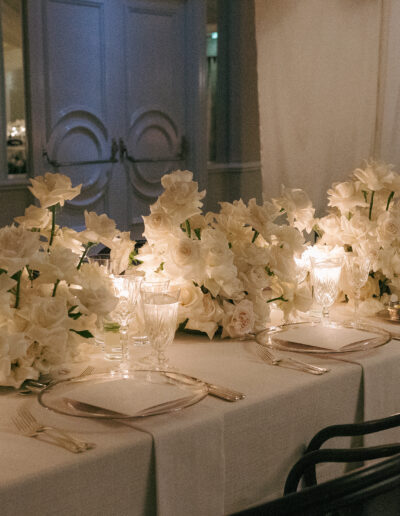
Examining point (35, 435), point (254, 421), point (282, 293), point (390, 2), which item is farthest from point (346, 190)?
point (390, 2)

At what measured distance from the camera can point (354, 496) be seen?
0.96 metres

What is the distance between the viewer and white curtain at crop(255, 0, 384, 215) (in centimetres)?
332

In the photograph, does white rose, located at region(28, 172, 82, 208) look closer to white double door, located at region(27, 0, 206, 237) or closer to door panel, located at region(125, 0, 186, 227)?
white double door, located at region(27, 0, 206, 237)

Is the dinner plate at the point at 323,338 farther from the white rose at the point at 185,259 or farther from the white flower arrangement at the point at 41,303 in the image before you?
the white flower arrangement at the point at 41,303

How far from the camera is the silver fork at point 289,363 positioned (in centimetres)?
166

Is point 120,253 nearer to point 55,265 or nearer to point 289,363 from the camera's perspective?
point 55,265

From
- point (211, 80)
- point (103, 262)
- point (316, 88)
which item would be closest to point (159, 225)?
point (103, 262)

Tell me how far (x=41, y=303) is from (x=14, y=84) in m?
4.15

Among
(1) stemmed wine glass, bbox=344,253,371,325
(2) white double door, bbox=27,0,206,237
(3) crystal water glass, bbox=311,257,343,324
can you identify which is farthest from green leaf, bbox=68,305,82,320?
(2) white double door, bbox=27,0,206,237

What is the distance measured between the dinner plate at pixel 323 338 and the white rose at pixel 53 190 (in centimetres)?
60

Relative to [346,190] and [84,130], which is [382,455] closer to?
[346,190]

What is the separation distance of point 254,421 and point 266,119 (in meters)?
2.13

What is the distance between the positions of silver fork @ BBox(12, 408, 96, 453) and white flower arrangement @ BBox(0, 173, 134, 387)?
0.44 ft

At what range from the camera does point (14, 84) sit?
5328 millimetres
